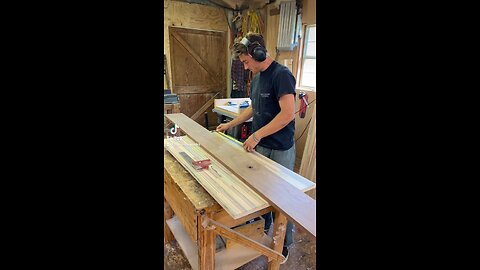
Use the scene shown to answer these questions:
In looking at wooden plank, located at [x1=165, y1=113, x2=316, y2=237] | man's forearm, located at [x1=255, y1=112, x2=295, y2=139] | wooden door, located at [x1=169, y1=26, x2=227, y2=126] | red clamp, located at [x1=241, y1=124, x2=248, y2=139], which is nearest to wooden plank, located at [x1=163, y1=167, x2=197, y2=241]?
wooden plank, located at [x1=165, y1=113, x2=316, y2=237]

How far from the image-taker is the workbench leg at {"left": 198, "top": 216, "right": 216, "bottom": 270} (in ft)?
5.03

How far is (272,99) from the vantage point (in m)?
2.01

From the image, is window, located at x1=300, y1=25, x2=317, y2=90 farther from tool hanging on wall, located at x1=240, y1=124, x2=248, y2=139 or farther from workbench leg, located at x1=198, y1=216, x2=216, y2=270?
workbench leg, located at x1=198, y1=216, x2=216, y2=270

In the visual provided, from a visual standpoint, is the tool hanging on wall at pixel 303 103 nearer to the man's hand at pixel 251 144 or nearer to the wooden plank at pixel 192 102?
the man's hand at pixel 251 144

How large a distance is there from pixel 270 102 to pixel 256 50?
377mm

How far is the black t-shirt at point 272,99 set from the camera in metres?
1.89

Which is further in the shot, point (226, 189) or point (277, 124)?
point (277, 124)

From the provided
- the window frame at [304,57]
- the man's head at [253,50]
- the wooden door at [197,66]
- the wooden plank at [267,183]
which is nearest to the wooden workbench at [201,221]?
the wooden plank at [267,183]

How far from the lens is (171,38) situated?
17.6ft

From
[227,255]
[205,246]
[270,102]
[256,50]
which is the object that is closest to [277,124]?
[270,102]

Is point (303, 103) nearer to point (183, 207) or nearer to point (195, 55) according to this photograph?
point (195, 55)
